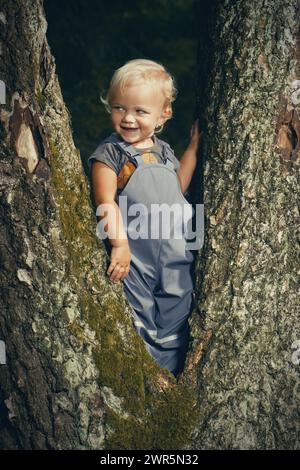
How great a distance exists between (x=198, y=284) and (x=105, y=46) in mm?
2984

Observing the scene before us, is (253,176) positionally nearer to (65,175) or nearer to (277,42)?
(277,42)

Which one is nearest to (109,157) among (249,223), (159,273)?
(159,273)

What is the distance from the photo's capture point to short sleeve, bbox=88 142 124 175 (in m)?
3.37

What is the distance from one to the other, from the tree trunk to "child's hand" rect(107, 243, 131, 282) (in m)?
0.40

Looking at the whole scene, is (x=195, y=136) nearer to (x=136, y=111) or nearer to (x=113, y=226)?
(x=136, y=111)

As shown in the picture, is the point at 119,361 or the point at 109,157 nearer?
the point at 119,361

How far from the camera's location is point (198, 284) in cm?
339

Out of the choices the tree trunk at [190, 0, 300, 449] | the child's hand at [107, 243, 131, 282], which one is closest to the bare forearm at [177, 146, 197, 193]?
the tree trunk at [190, 0, 300, 449]

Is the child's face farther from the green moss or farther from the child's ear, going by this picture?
the green moss

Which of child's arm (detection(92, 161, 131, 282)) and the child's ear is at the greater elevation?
the child's ear

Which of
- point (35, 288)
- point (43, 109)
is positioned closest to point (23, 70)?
point (43, 109)

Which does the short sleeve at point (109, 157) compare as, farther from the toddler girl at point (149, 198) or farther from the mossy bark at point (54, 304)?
the mossy bark at point (54, 304)

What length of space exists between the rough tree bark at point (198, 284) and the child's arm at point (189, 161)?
152mm

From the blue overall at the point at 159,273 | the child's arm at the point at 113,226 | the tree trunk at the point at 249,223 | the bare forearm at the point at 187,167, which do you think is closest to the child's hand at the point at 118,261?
the child's arm at the point at 113,226
